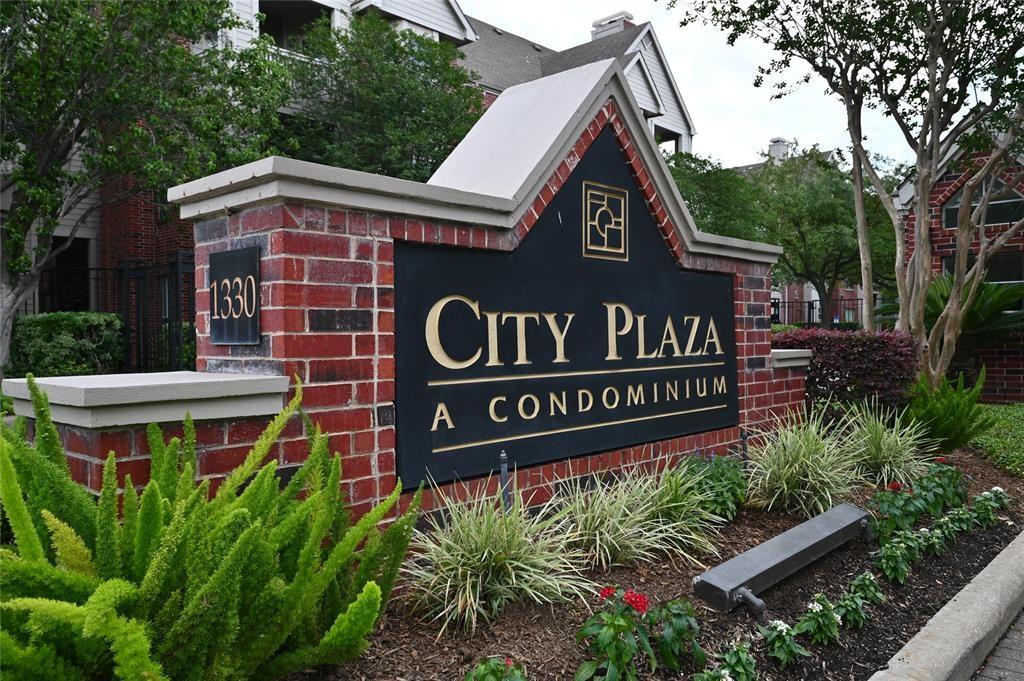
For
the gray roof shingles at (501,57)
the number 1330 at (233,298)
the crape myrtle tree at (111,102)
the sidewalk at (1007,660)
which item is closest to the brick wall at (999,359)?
the sidewalk at (1007,660)

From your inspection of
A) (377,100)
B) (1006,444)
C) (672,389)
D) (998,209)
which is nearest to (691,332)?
(672,389)

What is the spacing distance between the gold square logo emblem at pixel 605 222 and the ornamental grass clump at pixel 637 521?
A: 1.45m

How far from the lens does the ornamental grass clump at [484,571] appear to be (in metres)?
3.21

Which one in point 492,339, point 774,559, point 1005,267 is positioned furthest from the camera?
point 1005,267

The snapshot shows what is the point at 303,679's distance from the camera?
259 cm

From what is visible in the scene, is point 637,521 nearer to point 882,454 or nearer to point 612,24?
point 882,454

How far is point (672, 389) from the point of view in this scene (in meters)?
5.58

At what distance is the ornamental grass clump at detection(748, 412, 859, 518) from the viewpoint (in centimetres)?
516

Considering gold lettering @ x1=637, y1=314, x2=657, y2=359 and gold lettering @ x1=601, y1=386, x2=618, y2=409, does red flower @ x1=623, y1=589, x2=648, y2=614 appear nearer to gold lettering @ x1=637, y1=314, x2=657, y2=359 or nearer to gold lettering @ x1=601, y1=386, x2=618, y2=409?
gold lettering @ x1=601, y1=386, x2=618, y2=409

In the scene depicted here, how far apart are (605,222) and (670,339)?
1.07 metres

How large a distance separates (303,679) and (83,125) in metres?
12.6

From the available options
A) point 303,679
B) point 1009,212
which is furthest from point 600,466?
point 1009,212

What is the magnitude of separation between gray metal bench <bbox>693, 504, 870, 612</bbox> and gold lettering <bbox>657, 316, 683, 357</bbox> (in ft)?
4.80

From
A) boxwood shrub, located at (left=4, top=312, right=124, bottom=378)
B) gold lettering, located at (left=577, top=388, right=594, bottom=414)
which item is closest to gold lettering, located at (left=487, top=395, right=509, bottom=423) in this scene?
gold lettering, located at (left=577, top=388, right=594, bottom=414)
